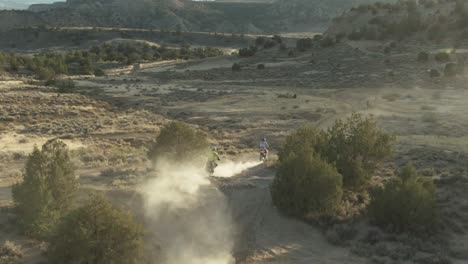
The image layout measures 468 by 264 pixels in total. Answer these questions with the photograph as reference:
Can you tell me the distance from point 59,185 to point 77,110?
1251 inches

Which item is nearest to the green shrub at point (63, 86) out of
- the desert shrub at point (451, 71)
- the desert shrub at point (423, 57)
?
the desert shrub at point (451, 71)

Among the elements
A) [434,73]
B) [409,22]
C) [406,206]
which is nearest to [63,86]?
[434,73]

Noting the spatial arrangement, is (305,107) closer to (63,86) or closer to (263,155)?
(263,155)

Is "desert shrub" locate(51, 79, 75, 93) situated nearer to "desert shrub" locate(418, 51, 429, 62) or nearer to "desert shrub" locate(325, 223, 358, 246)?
"desert shrub" locate(418, 51, 429, 62)

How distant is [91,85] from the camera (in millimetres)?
67125

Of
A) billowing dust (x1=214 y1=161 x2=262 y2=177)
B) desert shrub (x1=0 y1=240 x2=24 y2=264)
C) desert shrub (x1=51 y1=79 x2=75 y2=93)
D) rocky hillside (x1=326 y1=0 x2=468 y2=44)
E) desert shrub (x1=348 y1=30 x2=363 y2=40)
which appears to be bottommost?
desert shrub (x1=51 y1=79 x2=75 y2=93)

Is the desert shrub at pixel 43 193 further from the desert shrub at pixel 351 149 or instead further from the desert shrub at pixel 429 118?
the desert shrub at pixel 429 118

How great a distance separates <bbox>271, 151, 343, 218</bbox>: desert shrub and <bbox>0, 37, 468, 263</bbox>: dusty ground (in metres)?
0.68

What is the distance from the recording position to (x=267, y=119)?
42.8 m

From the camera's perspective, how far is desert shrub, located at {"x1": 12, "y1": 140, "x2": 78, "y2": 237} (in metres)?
15.7

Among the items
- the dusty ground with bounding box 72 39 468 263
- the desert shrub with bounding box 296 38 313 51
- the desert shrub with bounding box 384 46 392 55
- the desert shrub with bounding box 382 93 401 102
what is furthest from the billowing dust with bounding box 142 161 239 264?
the desert shrub with bounding box 296 38 313 51

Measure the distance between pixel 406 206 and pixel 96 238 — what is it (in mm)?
11784

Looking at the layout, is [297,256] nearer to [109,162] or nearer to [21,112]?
[109,162]

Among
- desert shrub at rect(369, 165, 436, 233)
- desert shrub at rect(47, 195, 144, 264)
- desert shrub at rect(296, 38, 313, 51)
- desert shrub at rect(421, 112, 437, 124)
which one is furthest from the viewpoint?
desert shrub at rect(296, 38, 313, 51)
